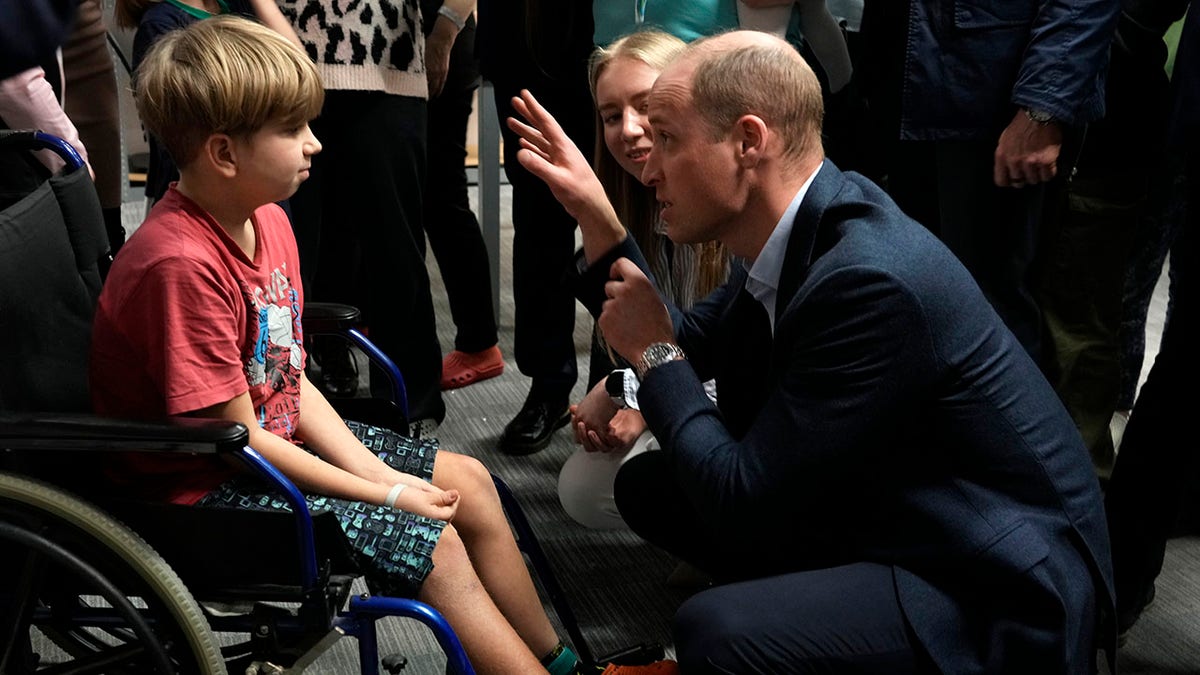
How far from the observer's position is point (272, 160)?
1.53 meters

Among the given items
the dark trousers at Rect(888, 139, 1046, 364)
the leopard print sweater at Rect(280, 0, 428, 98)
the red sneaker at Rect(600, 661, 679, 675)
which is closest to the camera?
the red sneaker at Rect(600, 661, 679, 675)

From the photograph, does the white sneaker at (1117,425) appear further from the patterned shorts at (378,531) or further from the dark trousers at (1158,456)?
the patterned shorts at (378,531)

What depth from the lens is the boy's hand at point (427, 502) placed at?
1.51 meters

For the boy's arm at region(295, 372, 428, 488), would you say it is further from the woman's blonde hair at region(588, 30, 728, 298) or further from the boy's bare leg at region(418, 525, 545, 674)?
the woman's blonde hair at region(588, 30, 728, 298)

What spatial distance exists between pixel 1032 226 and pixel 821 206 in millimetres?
1001

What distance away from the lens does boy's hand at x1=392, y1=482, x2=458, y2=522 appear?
151 cm

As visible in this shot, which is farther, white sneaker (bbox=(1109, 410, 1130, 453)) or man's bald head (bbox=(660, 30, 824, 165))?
white sneaker (bbox=(1109, 410, 1130, 453))

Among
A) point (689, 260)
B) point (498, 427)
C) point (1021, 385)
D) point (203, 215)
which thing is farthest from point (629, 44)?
point (498, 427)

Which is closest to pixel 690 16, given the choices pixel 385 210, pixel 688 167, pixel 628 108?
pixel 628 108

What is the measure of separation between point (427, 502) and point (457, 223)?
1768mm

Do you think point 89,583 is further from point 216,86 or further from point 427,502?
point 216,86

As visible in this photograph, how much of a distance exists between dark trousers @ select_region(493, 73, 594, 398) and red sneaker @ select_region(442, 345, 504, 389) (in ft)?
1.48

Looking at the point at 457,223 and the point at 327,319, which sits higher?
the point at 327,319

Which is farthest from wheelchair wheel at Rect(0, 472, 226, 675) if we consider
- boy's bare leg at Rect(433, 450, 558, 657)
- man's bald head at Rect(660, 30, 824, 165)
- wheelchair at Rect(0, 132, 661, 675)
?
man's bald head at Rect(660, 30, 824, 165)
